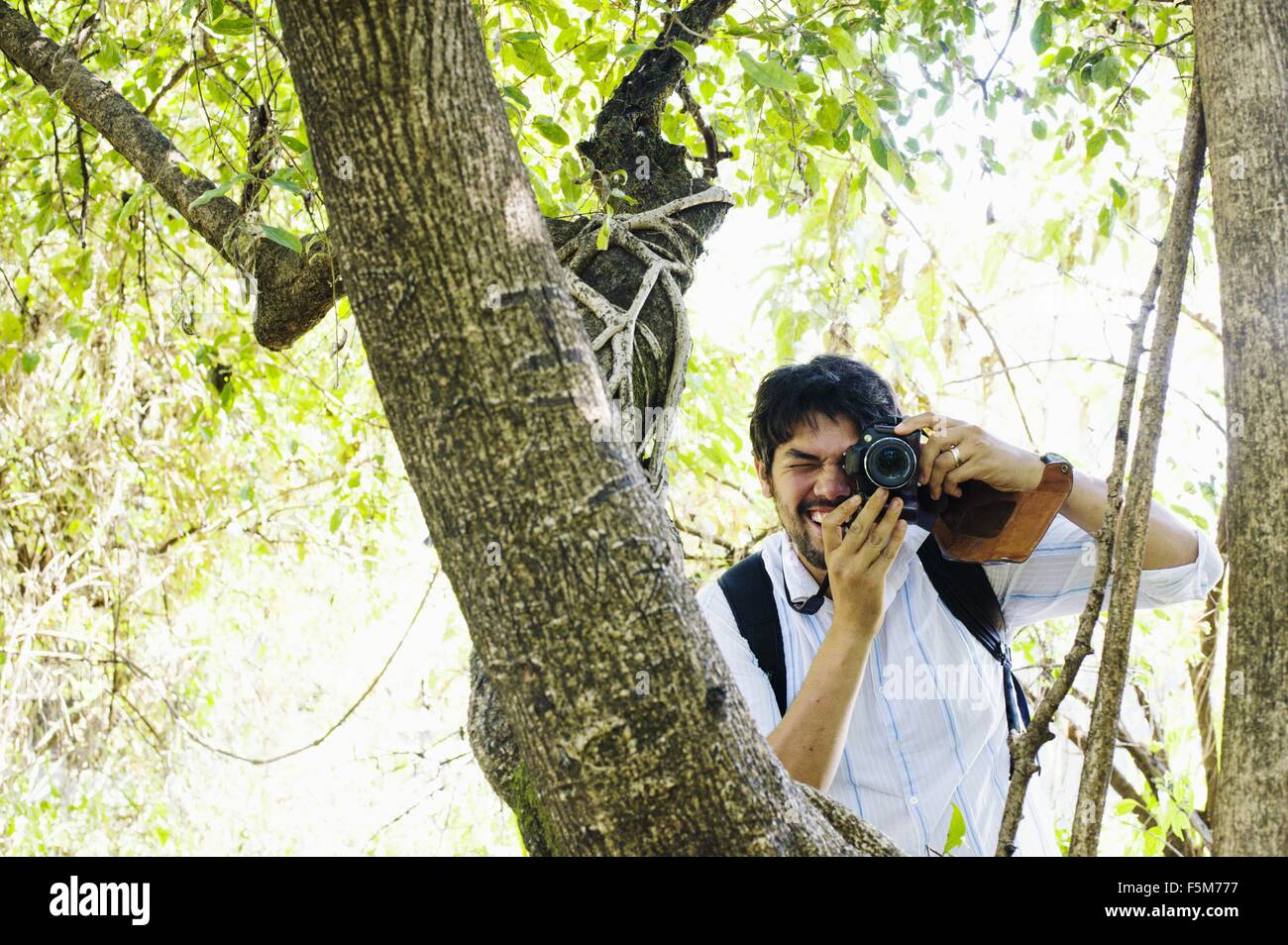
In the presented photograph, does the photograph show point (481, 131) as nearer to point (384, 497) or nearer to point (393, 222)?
point (393, 222)

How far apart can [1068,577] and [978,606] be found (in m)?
0.17

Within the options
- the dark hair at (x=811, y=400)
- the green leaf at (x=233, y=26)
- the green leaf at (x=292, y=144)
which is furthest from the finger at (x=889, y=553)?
the green leaf at (x=233, y=26)

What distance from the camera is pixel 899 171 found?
1.98 meters

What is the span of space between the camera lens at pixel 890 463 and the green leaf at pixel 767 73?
578mm

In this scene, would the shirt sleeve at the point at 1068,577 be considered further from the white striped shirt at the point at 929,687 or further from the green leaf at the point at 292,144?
the green leaf at the point at 292,144

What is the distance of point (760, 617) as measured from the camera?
180cm

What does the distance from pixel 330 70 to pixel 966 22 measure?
1.57 m

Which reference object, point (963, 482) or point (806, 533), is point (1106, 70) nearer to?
point (963, 482)

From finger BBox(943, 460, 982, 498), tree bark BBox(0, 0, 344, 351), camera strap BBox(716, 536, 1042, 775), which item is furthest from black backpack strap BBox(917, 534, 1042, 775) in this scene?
tree bark BBox(0, 0, 344, 351)

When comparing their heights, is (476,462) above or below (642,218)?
below

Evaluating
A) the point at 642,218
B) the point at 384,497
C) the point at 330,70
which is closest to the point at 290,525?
the point at 384,497

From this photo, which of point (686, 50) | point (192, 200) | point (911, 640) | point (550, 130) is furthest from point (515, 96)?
point (911, 640)

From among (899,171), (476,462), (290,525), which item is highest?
(290,525)

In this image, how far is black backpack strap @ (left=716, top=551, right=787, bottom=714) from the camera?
1.76 m
